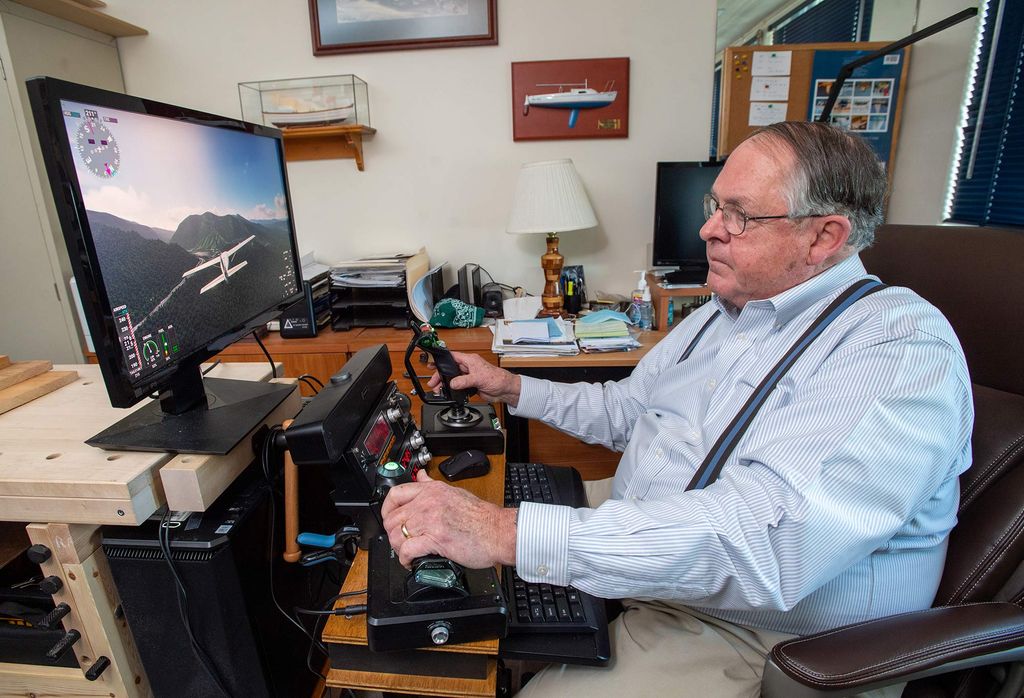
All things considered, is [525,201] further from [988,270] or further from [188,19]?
[188,19]

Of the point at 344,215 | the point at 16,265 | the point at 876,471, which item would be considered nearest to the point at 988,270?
the point at 876,471

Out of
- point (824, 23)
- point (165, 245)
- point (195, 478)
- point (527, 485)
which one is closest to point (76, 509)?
point (195, 478)

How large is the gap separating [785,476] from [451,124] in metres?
1.94

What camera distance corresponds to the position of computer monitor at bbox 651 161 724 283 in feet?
6.44

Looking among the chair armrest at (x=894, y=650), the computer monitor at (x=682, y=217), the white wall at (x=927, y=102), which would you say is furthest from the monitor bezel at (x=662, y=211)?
the chair armrest at (x=894, y=650)

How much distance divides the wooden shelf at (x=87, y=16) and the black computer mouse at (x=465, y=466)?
6.86 feet

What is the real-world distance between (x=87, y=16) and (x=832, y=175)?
98.0 inches

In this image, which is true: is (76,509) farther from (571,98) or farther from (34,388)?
(571,98)

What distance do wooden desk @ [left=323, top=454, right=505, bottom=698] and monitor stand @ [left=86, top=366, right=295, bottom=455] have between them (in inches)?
11.3

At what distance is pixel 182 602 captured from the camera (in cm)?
75

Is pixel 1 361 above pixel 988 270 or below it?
below

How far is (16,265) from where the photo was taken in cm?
183

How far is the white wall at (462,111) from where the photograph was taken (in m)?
2.04

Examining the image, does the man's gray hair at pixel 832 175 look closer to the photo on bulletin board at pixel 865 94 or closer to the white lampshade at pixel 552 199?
the white lampshade at pixel 552 199
